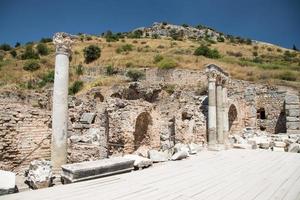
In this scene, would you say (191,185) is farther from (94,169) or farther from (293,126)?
(293,126)

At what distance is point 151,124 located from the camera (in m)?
15.8

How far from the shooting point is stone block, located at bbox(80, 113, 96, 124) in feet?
47.2

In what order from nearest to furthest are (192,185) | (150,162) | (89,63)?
(192,185) < (150,162) < (89,63)

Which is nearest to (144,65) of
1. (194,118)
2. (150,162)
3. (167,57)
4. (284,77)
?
(167,57)

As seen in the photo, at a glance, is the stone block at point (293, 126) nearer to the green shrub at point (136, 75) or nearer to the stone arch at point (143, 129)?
the stone arch at point (143, 129)

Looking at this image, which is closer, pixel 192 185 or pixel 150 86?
pixel 192 185

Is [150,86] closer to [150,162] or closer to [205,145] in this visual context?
[205,145]

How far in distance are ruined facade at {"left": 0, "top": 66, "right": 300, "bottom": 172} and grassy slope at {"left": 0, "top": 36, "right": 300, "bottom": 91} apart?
6.29 metres

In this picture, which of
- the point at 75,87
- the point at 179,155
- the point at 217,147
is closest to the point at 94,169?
the point at 179,155

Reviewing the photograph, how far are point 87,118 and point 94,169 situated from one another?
27.5 feet

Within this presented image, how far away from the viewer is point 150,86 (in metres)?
25.7

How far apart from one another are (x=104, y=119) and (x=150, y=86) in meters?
11.9

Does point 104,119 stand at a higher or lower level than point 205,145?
higher

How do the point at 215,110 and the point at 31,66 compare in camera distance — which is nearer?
the point at 215,110
